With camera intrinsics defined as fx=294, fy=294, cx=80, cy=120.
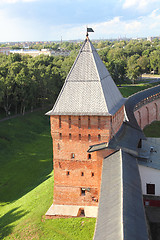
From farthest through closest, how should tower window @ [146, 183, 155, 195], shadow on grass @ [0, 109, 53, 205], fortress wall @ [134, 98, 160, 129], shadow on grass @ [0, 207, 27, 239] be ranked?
fortress wall @ [134, 98, 160, 129] → shadow on grass @ [0, 109, 53, 205] → shadow on grass @ [0, 207, 27, 239] → tower window @ [146, 183, 155, 195]

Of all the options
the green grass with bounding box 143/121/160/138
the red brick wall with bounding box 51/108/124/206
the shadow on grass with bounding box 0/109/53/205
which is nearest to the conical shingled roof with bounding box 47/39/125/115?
the red brick wall with bounding box 51/108/124/206

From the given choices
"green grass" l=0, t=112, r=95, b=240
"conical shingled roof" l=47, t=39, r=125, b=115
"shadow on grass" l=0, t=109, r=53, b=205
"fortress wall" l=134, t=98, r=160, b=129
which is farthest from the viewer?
"fortress wall" l=134, t=98, r=160, b=129

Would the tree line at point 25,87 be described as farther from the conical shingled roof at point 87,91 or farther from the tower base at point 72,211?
the tower base at point 72,211

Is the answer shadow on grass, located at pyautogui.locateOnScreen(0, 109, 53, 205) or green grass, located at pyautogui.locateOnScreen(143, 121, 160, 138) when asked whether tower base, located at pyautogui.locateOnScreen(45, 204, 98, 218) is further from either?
green grass, located at pyautogui.locateOnScreen(143, 121, 160, 138)

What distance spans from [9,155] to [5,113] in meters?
15.8

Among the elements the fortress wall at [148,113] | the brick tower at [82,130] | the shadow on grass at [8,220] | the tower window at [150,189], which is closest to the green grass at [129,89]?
the fortress wall at [148,113]

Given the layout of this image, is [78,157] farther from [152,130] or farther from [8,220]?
[152,130]

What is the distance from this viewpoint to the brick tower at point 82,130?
59.2 feet

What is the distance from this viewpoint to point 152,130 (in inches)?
1574

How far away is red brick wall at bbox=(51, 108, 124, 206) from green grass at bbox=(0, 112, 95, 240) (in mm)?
1819

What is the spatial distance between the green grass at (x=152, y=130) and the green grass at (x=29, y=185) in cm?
1314

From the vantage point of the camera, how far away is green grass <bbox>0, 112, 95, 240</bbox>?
17.5 m

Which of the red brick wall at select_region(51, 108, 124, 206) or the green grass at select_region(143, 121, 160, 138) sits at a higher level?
the red brick wall at select_region(51, 108, 124, 206)

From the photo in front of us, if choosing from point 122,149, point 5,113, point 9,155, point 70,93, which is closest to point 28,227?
point 122,149
